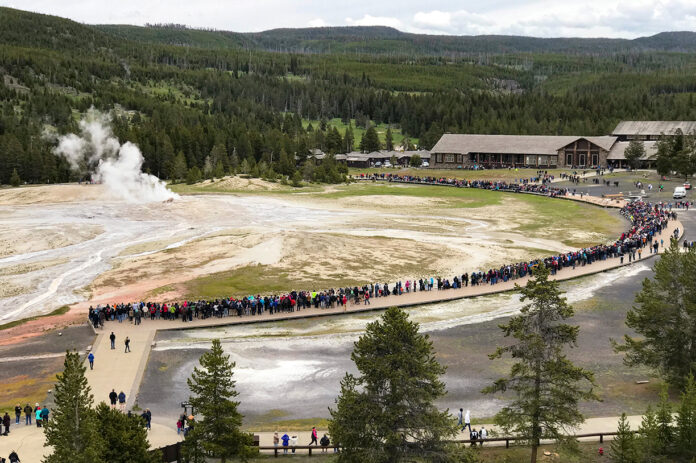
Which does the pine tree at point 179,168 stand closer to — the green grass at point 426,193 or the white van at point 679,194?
the green grass at point 426,193

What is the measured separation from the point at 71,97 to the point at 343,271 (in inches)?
5838

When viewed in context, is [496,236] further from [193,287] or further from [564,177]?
[564,177]

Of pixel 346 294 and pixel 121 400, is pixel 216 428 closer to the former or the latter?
pixel 121 400

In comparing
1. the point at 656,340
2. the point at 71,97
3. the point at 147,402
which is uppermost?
the point at 71,97

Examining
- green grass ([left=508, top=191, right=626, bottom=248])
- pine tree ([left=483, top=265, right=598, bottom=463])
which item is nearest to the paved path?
pine tree ([left=483, top=265, right=598, bottom=463])

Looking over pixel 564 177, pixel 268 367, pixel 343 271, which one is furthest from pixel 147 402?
pixel 564 177

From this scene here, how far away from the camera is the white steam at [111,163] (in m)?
93.9

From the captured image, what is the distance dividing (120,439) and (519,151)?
125 meters

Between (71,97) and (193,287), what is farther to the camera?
(71,97)

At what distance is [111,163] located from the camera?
351 ft

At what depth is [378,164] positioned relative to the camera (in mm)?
153375

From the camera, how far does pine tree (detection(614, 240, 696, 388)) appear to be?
30094mm

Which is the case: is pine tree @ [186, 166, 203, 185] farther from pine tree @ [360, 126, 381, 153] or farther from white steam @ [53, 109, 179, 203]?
pine tree @ [360, 126, 381, 153]

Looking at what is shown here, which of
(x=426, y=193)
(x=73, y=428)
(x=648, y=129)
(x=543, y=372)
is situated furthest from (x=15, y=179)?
(x=648, y=129)
